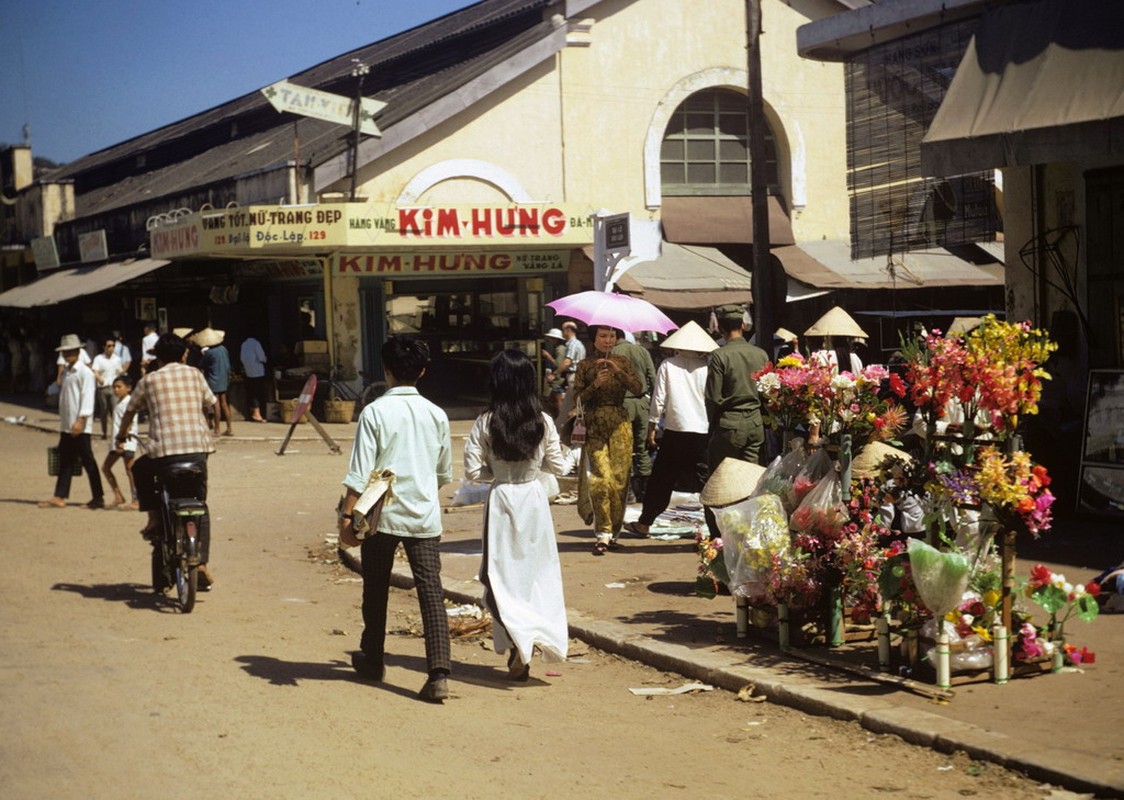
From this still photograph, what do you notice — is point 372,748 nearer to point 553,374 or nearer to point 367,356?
point 553,374

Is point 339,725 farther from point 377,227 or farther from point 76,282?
point 76,282

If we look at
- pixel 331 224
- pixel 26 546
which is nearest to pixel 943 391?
pixel 26 546

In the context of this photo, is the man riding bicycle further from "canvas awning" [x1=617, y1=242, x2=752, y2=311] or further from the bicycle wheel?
"canvas awning" [x1=617, y1=242, x2=752, y2=311]

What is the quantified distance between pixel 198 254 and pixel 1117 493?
2007cm

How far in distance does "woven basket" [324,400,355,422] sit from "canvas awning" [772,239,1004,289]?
876cm

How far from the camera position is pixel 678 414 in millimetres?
11602

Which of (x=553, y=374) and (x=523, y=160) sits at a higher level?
(x=523, y=160)

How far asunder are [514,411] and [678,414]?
4258mm

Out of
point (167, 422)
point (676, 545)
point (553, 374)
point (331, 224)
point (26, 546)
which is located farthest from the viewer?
point (331, 224)

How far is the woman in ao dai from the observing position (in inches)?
293

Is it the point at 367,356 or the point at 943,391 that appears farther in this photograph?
the point at 367,356

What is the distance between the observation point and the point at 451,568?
10.9 meters

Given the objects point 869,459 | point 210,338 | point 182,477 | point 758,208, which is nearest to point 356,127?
point 210,338

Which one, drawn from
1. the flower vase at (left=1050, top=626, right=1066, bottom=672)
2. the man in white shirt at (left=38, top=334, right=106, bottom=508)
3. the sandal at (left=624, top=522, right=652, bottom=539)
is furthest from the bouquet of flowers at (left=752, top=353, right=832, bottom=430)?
the man in white shirt at (left=38, top=334, right=106, bottom=508)
